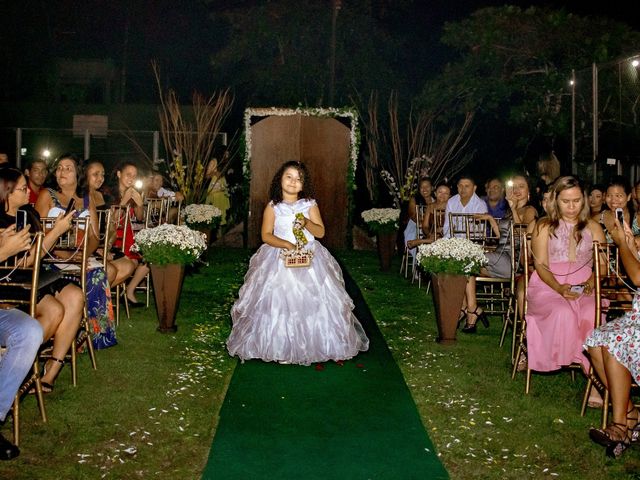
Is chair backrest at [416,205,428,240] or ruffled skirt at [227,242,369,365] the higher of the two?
chair backrest at [416,205,428,240]

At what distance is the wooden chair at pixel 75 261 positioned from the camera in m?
5.38

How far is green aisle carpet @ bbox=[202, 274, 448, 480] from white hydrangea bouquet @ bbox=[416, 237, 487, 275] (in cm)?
93

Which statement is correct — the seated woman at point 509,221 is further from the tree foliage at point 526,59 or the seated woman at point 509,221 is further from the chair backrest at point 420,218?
the tree foliage at point 526,59

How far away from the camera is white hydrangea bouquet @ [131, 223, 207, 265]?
6.70 metres

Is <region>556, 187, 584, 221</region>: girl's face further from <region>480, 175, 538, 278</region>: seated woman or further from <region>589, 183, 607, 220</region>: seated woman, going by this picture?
<region>589, 183, 607, 220</region>: seated woman

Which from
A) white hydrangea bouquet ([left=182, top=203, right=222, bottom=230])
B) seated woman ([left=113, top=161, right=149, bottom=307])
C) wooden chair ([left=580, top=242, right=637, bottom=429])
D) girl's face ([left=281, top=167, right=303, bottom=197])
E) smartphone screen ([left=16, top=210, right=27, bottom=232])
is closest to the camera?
wooden chair ([left=580, top=242, right=637, bottom=429])

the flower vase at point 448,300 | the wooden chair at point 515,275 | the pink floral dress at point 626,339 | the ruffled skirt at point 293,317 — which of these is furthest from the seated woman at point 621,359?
the ruffled skirt at point 293,317

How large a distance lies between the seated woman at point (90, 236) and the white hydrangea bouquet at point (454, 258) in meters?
2.71

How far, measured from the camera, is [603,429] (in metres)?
4.31

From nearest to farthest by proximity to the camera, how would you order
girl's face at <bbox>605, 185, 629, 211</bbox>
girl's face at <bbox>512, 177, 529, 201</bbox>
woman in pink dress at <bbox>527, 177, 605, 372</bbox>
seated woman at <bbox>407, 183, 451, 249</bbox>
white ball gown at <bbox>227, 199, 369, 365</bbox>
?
woman in pink dress at <bbox>527, 177, 605, 372</bbox>, white ball gown at <bbox>227, 199, 369, 365</bbox>, girl's face at <bbox>605, 185, 629, 211</bbox>, girl's face at <bbox>512, 177, 529, 201</bbox>, seated woman at <bbox>407, 183, 451, 249</bbox>

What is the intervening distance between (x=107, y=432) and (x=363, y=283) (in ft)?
20.4

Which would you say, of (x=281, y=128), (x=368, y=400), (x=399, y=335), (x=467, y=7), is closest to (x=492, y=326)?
(x=399, y=335)

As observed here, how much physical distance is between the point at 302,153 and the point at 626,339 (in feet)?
33.7

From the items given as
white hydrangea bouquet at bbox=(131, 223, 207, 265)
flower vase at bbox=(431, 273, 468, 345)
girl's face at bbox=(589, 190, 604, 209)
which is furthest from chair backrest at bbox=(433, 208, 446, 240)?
white hydrangea bouquet at bbox=(131, 223, 207, 265)
